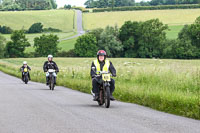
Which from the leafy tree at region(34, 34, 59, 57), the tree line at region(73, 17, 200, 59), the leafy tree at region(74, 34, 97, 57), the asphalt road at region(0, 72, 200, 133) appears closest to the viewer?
the asphalt road at region(0, 72, 200, 133)

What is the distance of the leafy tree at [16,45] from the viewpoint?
12056 cm

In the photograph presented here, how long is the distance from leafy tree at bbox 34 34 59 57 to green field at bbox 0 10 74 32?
19475 mm

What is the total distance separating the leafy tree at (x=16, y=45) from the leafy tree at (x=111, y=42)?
73.1ft

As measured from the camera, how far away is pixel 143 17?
139 m

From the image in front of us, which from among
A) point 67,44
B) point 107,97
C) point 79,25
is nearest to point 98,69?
point 107,97

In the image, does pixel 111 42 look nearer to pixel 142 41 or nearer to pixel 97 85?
pixel 142 41

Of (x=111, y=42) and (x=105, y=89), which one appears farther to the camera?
(x=111, y=42)

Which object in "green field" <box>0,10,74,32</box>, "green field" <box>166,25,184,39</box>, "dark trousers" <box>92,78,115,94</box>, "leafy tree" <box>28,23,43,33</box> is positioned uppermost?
"green field" <box>0,10,74,32</box>

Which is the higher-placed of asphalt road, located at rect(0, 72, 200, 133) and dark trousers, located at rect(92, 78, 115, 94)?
dark trousers, located at rect(92, 78, 115, 94)

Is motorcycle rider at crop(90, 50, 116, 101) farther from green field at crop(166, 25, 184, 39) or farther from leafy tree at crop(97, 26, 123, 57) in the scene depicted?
green field at crop(166, 25, 184, 39)

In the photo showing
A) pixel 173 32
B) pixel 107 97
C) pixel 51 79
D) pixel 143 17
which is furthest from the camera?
pixel 143 17

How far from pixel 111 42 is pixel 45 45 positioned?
2361 centimetres

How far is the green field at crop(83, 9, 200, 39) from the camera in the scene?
134 meters

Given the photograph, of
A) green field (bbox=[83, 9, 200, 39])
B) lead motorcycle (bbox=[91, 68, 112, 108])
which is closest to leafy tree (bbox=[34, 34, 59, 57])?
green field (bbox=[83, 9, 200, 39])
